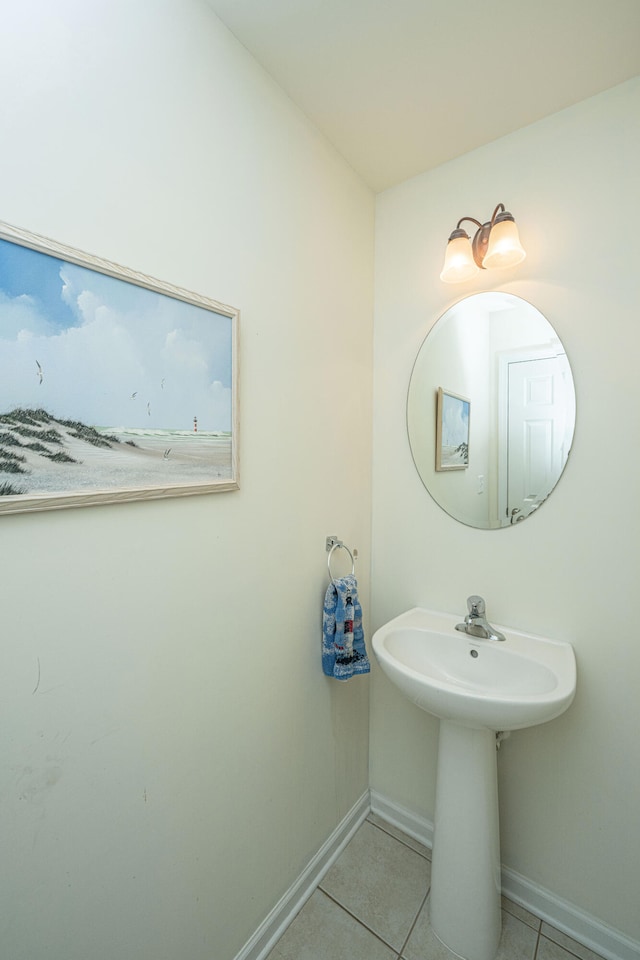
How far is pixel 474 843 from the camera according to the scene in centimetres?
124

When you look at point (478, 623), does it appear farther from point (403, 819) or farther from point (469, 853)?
point (403, 819)

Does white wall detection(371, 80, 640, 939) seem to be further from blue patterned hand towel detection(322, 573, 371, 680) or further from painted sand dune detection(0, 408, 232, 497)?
painted sand dune detection(0, 408, 232, 497)

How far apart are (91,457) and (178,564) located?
0.33 m

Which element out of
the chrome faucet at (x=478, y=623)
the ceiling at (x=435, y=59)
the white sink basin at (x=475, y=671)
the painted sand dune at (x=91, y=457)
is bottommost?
the white sink basin at (x=475, y=671)

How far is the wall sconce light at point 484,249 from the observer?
1.27 metres

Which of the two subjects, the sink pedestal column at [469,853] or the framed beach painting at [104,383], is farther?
the sink pedestal column at [469,853]

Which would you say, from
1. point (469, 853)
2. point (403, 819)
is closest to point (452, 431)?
point (469, 853)

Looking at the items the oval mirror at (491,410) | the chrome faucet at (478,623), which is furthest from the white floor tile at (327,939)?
the oval mirror at (491,410)

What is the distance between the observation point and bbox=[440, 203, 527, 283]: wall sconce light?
1272 mm

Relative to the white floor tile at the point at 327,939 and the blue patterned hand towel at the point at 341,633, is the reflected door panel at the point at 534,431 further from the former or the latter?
the white floor tile at the point at 327,939

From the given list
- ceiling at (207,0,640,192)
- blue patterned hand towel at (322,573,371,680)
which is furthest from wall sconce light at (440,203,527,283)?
blue patterned hand towel at (322,573,371,680)

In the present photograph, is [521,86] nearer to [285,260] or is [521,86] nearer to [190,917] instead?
[285,260]

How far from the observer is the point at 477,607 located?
139 centimetres

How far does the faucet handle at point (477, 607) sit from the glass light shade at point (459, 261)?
3.58ft
